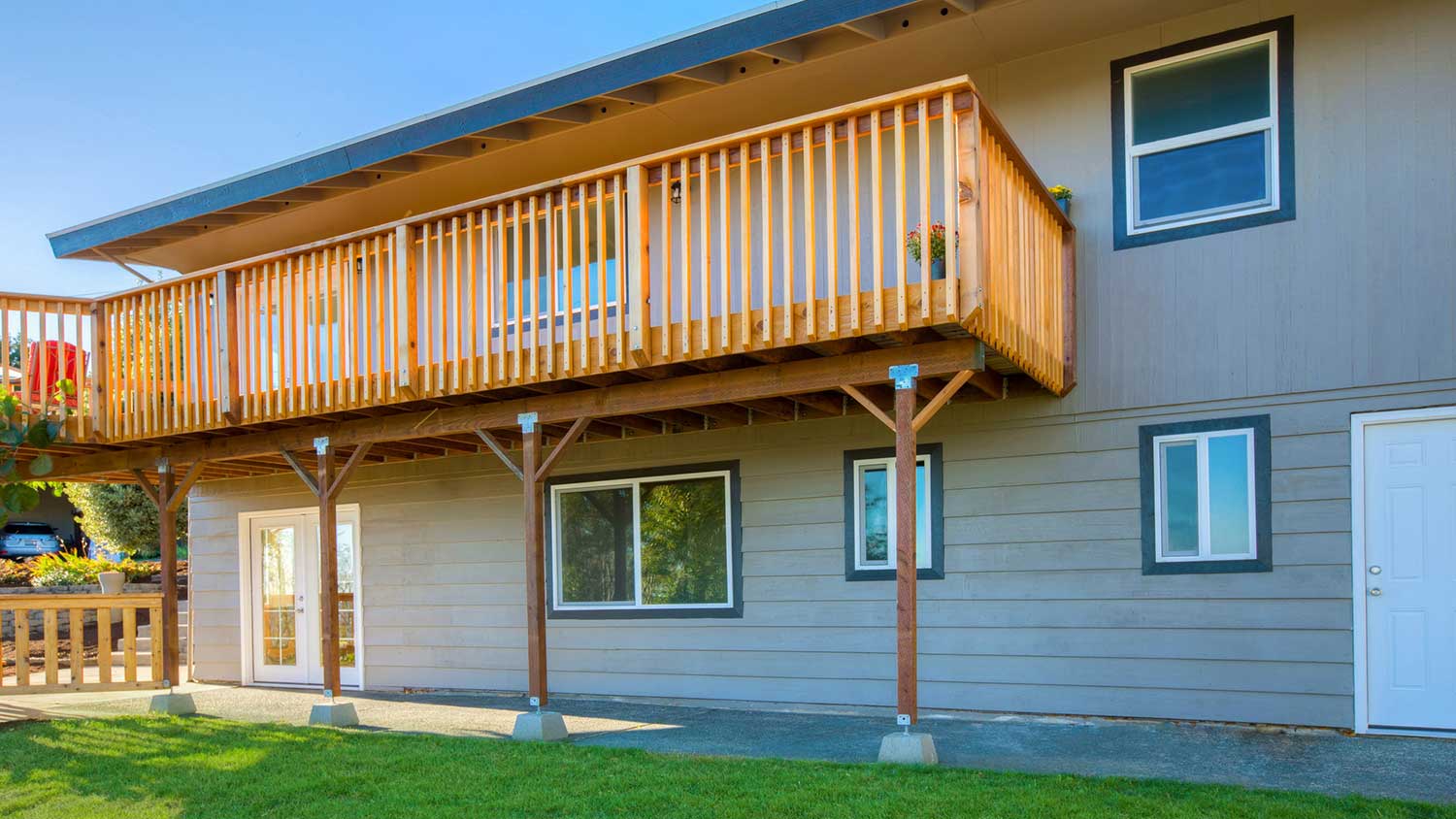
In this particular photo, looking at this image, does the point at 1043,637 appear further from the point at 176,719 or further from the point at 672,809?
the point at 176,719

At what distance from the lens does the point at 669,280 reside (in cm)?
722

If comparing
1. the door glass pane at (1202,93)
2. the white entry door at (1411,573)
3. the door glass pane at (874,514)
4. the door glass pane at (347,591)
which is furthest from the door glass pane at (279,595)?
the white entry door at (1411,573)

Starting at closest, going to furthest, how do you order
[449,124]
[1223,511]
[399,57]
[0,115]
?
1. [1223,511]
2. [449,124]
3. [0,115]
4. [399,57]

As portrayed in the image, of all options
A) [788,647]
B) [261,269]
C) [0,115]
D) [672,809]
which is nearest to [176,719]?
[261,269]

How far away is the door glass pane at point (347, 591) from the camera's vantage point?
1171cm

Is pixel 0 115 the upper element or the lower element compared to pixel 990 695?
upper

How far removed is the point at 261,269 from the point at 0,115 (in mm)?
16104

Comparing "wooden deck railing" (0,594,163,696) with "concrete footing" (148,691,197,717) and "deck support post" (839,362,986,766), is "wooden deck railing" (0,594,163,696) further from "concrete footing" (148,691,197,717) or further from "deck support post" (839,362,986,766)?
"deck support post" (839,362,986,766)

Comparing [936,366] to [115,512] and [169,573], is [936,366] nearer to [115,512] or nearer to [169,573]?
[169,573]

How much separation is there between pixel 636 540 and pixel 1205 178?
530 centimetres

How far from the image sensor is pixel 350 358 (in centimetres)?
900

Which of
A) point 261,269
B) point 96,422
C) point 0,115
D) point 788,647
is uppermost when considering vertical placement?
point 0,115

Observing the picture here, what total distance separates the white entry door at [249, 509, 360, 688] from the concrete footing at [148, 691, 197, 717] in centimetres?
215

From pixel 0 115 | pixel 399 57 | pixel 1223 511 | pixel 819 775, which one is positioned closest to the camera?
pixel 819 775
